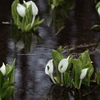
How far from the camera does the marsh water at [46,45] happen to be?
243cm

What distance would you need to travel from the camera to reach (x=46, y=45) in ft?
10.6

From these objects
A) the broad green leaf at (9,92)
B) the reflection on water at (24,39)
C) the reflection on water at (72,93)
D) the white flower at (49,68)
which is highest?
the reflection on water at (24,39)

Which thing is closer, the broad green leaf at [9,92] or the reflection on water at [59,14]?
the broad green leaf at [9,92]

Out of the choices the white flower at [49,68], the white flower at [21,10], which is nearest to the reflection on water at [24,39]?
the white flower at [21,10]

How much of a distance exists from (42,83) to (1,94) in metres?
0.40

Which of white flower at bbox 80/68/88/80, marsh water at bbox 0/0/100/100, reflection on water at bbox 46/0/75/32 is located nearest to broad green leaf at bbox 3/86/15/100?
marsh water at bbox 0/0/100/100

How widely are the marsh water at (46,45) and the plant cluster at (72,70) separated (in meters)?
0.05

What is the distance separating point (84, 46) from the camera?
10.5 feet

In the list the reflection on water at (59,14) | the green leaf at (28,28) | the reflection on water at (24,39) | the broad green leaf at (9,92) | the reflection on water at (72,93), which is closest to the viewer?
the broad green leaf at (9,92)

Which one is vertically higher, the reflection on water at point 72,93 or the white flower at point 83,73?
the white flower at point 83,73

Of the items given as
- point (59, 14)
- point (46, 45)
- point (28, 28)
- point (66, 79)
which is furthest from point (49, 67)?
point (59, 14)

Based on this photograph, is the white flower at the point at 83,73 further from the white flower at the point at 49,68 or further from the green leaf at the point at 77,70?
the white flower at the point at 49,68

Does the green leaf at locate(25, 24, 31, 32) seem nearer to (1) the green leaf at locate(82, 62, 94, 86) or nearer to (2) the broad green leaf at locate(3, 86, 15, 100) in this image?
(1) the green leaf at locate(82, 62, 94, 86)

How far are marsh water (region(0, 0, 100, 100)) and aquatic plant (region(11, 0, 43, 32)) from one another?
72mm
